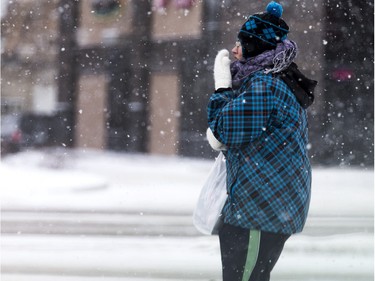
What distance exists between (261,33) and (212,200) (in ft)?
2.30

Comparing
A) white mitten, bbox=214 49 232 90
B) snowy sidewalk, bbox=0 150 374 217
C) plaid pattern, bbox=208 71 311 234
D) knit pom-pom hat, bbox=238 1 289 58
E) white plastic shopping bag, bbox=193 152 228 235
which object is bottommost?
snowy sidewalk, bbox=0 150 374 217

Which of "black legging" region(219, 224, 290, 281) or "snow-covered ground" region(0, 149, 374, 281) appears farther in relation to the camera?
"snow-covered ground" region(0, 149, 374, 281)

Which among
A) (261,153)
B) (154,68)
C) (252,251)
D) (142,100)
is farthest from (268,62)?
(142,100)

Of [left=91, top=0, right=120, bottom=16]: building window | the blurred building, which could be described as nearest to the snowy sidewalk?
the blurred building

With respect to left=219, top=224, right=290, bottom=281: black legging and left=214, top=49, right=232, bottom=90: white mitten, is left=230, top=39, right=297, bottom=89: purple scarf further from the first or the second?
left=219, top=224, right=290, bottom=281: black legging

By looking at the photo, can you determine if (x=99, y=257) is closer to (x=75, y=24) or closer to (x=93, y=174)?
(x=93, y=174)

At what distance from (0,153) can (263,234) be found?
15.0 metres

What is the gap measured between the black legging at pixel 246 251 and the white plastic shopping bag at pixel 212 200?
0.09 m

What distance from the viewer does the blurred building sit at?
14747mm

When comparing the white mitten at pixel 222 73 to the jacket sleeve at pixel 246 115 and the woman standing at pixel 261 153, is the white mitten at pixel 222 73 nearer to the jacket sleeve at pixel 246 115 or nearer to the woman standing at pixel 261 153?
the woman standing at pixel 261 153

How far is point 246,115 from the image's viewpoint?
6.70ft

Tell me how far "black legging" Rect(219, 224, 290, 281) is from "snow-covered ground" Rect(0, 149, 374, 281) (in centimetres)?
230

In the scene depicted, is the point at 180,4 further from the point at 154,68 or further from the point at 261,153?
the point at 261,153

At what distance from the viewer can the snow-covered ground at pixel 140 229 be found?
15.3ft
